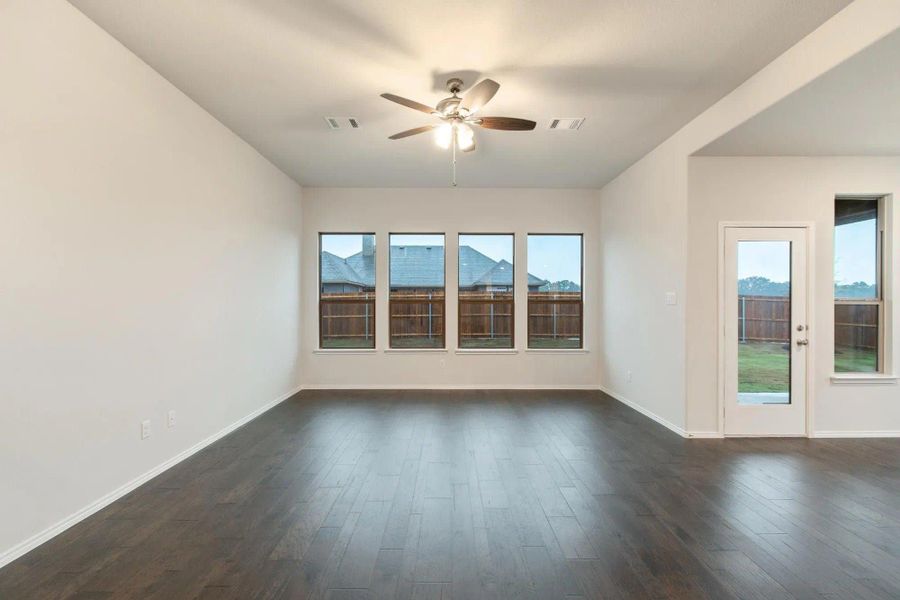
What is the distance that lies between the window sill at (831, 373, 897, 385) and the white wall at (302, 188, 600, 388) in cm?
267

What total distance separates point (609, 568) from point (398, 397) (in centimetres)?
380

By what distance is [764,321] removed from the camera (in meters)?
3.99

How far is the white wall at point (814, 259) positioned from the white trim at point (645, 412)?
14 cm

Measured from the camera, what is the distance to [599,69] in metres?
2.94

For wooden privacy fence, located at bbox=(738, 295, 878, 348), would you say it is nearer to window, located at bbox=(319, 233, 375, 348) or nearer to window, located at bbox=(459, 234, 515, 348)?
window, located at bbox=(459, 234, 515, 348)

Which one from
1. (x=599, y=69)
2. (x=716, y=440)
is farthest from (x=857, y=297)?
(x=599, y=69)

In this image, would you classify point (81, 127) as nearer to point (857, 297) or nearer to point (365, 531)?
point (365, 531)

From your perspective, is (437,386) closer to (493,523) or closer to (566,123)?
(493,523)

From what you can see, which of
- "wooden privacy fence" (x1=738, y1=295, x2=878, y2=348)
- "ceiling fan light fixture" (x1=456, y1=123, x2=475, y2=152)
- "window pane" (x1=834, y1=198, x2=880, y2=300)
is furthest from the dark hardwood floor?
"ceiling fan light fixture" (x1=456, y1=123, x2=475, y2=152)

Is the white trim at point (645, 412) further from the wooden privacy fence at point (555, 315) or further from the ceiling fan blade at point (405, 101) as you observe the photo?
the ceiling fan blade at point (405, 101)

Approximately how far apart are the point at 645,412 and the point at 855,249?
259 cm

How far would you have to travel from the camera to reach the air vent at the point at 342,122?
3745mm

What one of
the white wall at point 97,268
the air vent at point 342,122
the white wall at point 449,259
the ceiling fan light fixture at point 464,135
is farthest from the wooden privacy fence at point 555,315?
the white wall at point 97,268

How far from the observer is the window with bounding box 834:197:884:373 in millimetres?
4039
